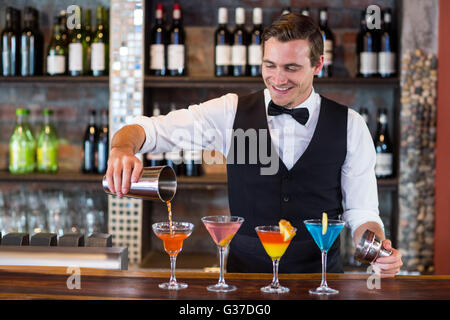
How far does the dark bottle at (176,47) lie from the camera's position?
118 inches

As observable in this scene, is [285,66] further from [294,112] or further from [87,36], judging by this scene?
[87,36]

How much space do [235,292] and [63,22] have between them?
2202 millimetres

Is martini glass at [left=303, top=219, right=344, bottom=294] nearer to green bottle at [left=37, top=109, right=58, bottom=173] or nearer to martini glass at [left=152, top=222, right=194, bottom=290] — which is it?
martini glass at [left=152, top=222, right=194, bottom=290]

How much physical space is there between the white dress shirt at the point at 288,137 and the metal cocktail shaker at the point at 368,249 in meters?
0.41

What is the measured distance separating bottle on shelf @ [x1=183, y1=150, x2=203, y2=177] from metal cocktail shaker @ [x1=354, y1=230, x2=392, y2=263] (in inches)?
63.3

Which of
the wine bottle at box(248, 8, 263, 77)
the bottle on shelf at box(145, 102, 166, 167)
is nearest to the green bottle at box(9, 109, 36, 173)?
the bottle on shelf at box(145, 102, 166, 167)

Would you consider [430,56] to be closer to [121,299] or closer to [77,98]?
[77,98]

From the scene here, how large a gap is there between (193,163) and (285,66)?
1320 millimetres

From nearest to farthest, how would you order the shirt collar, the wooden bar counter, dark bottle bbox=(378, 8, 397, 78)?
the wooden bar counter
the shirt collar
dark bottle bbox=(378, 8, 397, 78)

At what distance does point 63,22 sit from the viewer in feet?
10.4

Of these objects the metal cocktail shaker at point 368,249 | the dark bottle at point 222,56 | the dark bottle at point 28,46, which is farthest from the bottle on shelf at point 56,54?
the metal cocktail shaker at point 368,249

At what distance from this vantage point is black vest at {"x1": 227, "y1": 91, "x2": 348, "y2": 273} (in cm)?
204

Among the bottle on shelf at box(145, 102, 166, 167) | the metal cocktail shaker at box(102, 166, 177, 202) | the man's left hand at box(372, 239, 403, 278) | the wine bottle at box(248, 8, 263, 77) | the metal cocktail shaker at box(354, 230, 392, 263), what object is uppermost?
the wine bottle at box(248, 8, 263, 77)

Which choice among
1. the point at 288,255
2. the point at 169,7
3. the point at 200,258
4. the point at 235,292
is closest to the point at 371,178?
the point at 288,255
